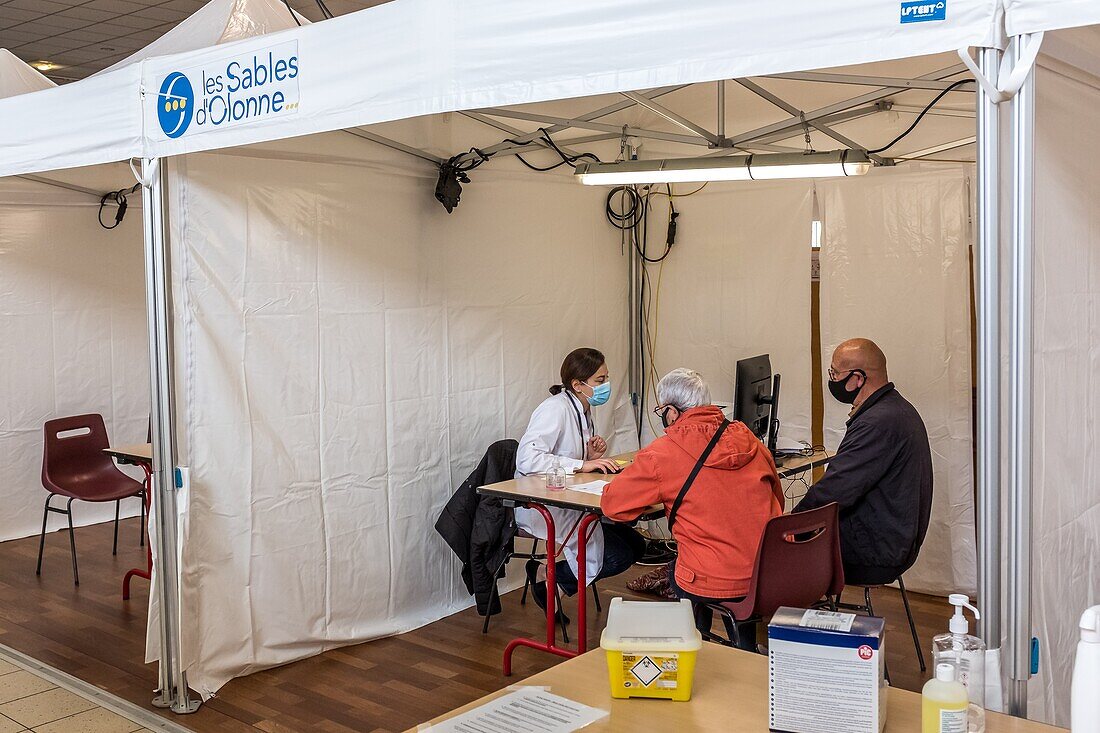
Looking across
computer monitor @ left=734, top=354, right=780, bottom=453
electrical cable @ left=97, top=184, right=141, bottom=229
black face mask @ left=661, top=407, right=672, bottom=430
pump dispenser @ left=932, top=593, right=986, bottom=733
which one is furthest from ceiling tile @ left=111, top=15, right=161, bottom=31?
pump dispenser @ left=932, top=593, right=986, bottom=733

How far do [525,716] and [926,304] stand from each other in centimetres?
367

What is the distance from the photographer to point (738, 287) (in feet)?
18.4

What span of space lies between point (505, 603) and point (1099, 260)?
10.7ft

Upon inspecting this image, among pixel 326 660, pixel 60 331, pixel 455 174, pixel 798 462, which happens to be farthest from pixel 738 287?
pixel 60 331

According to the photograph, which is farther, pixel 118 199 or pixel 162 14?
pixel 162 14

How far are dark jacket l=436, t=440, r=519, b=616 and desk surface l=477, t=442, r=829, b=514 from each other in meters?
0.19

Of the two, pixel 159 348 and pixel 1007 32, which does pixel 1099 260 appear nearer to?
pixel 1007 32

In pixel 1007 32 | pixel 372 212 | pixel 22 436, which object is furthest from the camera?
pixel 22 436

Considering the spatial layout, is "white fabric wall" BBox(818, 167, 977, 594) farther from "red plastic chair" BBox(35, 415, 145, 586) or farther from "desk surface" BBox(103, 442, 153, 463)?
"red plastic chair" BBox(35, 415, 145, 586)

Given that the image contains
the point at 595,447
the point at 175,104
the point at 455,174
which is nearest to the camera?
the point at 175,104

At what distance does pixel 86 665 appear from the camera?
4.16 m

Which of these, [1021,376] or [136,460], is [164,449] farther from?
[1021,376]

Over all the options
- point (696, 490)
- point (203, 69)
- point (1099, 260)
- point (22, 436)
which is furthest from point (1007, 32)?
point (22, 436)

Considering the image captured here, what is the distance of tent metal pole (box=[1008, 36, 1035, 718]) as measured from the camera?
5.88 feet
